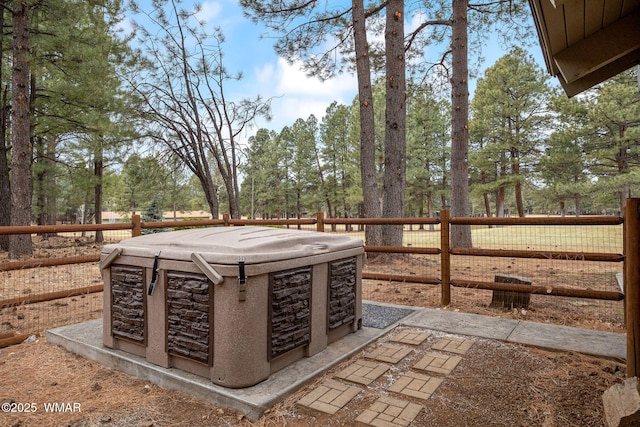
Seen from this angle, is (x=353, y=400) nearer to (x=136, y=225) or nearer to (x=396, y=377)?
(x=396, y=377)

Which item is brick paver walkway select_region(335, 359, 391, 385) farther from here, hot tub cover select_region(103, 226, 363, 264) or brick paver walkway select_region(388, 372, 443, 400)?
hot tub cover select_region(103, 226, 363, 264)

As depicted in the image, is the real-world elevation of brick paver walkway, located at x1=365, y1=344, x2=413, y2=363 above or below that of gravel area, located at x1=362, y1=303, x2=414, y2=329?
below

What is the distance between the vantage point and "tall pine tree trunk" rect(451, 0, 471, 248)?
738 centimetres

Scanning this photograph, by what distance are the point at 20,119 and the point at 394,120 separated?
7.53 metres

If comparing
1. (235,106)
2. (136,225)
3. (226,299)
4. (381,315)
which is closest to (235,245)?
(226,299)

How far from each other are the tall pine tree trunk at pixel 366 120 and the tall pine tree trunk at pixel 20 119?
6.58m

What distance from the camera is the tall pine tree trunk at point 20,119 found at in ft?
24.2

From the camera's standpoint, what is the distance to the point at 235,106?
11.9m

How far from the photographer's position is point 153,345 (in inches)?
103

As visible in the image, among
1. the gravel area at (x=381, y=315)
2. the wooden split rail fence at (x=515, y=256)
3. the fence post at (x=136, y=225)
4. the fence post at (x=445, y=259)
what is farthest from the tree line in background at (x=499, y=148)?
the fence post at (x=136, y=225)

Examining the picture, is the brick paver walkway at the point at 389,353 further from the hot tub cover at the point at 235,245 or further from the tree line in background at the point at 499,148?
the tree line in background at the point at 499,148

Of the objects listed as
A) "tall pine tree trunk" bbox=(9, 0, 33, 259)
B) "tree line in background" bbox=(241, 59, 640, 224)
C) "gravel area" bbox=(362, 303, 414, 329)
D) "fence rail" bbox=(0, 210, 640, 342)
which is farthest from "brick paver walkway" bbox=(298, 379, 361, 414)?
"tree line in background" bbox=(241, 59, 640, 224)

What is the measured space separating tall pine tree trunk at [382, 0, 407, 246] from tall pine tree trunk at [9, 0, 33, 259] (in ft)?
23.6

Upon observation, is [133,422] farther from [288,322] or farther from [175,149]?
[175,149]
